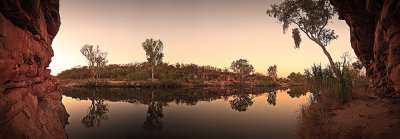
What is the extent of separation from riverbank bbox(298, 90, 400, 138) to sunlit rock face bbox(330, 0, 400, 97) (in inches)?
26.0

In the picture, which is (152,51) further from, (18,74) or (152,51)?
(18,74)

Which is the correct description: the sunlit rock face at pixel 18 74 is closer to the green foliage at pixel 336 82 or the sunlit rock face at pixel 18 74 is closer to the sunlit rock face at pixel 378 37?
the sunlit rock face at pixel 378 37

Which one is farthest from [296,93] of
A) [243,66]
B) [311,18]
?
[243,66]

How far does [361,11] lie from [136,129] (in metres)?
11.5

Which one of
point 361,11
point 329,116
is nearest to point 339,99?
point 329,116

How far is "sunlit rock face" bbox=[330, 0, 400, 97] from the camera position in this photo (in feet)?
15.4

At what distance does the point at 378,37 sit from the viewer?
19.8 ft

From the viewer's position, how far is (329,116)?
618 cm

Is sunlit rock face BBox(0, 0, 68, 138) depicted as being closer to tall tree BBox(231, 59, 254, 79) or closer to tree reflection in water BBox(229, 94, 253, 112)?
tree reflection in water BBox(229, 94, 253, 112)

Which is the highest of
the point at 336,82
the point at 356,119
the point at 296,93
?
the point at 336,82

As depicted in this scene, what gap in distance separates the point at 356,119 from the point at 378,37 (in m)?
3.40

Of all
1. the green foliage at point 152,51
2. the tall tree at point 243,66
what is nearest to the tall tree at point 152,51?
the green foliage at point 152,51

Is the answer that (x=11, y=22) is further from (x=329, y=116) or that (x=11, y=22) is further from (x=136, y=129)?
(x=329, y=116)

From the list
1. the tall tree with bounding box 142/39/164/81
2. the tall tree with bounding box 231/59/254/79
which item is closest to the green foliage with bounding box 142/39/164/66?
the tall tree with bounding box 142/39/164/81
